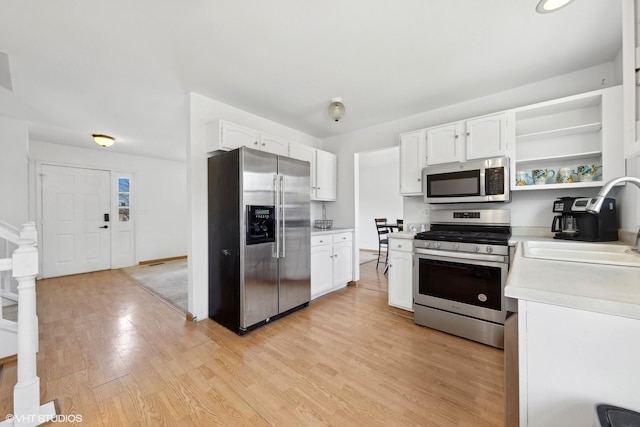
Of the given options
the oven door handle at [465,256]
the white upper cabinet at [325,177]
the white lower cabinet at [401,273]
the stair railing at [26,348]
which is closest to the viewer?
the stair railing at [26,348]

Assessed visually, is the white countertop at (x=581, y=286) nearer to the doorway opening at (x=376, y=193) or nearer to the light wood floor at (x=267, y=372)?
the light wood floor at (x=267, y=372)

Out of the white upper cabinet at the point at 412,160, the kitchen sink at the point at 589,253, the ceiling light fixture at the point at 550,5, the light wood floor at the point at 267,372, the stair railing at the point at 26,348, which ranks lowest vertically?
Answer: the light wood floor at the point at 267,372

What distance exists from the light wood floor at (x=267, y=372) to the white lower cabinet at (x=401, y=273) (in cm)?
19

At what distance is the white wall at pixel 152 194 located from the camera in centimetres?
495

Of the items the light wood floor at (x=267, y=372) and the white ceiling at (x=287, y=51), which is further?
the white ceiling at (x=287, y=51)

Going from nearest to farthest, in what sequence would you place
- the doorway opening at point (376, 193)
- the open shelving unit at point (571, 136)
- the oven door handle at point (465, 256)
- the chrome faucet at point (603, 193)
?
the chrome faucet at point (603, 193), the open shelving unit at point (571, 136), the oven door handle at point (465, 256), the doorway opening at point (376, 193)

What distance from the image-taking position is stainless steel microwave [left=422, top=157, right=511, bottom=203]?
96.6 inches

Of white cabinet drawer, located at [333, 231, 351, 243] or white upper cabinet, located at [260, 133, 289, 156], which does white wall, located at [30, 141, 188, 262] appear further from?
white cabinet drawer, located at [333, 231, 351, 243]

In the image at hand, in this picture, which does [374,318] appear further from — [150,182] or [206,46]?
[150,182]

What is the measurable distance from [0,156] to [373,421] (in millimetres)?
5479

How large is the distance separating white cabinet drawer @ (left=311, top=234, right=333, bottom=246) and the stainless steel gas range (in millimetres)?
1226

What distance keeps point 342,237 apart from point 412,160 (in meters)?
1.47

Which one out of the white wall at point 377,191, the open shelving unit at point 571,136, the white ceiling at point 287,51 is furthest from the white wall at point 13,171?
the white wall at point 377,191

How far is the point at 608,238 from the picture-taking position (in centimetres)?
197
